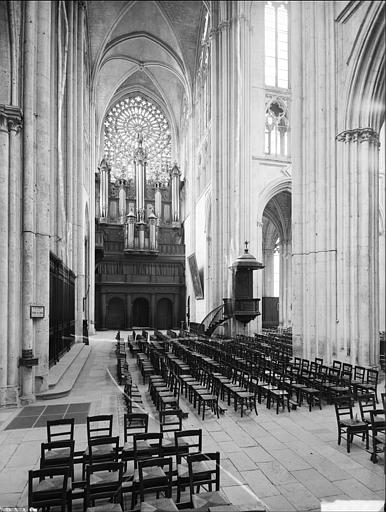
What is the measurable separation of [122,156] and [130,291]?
14823 millimetres

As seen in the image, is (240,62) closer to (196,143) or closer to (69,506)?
(196,143)

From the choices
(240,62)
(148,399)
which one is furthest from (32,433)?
(240,62)

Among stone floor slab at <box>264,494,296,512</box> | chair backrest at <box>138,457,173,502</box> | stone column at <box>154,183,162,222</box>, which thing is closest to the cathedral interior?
stone floor slab at <box>264,494,296,512</box>

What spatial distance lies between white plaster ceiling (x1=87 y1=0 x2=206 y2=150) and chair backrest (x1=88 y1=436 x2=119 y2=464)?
108 feet

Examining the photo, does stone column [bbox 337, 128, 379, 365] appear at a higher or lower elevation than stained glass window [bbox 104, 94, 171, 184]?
lower

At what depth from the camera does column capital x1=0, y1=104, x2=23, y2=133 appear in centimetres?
1057

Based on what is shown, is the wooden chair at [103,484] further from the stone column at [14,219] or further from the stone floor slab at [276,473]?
the stone column at [14,219]

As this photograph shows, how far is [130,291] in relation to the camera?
1406 inches

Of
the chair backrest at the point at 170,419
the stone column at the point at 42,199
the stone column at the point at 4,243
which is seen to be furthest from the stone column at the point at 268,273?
the chair backrest at the point at 170,419

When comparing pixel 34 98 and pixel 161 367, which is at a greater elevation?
pixel 34 98

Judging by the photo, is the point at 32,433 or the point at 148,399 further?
the point at 148,399

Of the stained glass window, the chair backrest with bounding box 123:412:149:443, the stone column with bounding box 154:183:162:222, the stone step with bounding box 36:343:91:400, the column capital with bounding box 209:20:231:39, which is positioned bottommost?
the stone step with bounding box 36:343:91:400

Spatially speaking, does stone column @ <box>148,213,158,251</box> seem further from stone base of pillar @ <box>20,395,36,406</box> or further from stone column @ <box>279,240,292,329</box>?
stone base of pillar @ <box>20,395,36,406</box>

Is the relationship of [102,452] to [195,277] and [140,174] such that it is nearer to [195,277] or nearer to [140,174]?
[195,277]
